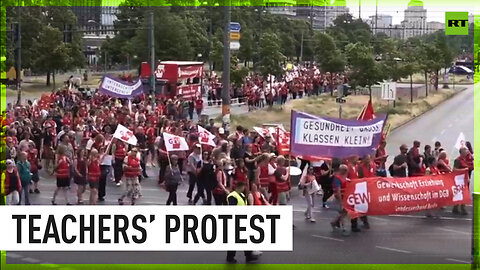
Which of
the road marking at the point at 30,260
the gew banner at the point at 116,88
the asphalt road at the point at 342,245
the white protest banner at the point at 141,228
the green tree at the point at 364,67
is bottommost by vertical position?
the asphalt road at the point at 342,245

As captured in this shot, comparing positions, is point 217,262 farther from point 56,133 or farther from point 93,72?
point 93,72

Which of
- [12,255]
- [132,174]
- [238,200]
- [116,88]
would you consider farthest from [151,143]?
[238,200]

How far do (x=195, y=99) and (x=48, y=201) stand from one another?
2142cm

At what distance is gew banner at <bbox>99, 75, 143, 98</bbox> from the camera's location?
26.4 metres

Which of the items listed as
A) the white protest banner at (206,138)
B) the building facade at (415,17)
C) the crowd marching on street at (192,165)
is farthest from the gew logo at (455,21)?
the white protest banner at (206,138)

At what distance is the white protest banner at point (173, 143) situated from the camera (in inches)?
707

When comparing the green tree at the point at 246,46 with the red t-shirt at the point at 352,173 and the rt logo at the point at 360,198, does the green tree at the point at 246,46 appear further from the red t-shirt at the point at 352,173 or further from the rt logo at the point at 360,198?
the rt logo at the point at 360,198

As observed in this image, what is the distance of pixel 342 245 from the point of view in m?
12.5

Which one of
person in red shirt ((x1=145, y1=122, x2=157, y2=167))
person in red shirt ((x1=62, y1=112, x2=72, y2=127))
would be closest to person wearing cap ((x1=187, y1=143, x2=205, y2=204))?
person in red shirt ((x1=145, y1=122, x2=157, y2=167))

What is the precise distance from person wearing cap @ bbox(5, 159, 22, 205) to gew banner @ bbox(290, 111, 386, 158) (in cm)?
483

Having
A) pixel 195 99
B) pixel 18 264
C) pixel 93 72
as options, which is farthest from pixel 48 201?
pixel 93 72

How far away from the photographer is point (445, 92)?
58.5 metres

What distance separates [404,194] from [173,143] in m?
6.20

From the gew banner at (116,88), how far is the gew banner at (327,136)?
13098 millimetres
